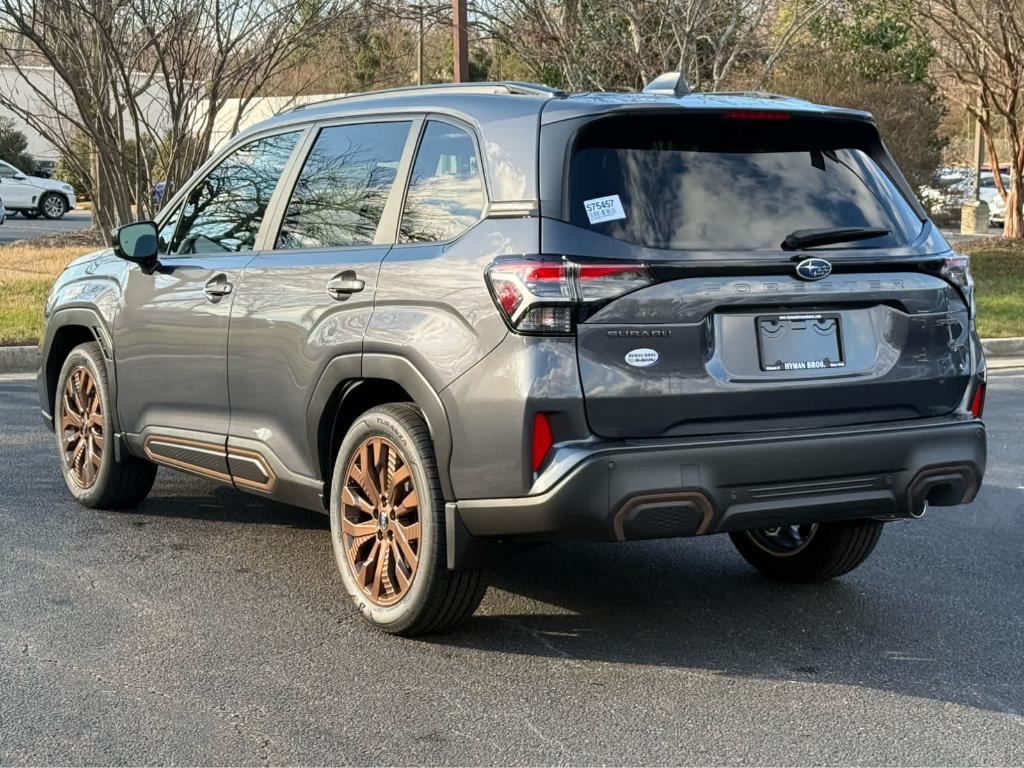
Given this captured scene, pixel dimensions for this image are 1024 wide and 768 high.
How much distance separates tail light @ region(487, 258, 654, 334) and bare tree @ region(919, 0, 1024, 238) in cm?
1911

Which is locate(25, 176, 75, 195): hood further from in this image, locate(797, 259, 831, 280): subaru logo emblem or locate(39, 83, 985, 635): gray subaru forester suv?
locate(797, 259, 831, 280): subaru logo emblem

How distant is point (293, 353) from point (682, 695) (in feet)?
6.28

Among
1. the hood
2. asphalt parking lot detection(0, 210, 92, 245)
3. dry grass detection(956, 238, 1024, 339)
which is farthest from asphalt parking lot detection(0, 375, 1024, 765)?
the hood

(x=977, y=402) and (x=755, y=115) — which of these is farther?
(x=977, y=402)

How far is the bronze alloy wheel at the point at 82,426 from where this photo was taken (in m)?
6.67

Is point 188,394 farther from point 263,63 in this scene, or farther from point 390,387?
point 263,63

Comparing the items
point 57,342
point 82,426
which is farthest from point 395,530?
point 57,342

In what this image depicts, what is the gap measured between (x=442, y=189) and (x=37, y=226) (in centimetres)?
3111

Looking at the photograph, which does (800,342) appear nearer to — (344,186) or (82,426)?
(344,186)

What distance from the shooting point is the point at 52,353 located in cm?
707

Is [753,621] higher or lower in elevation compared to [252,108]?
lower

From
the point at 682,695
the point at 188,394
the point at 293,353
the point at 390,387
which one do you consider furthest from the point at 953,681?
the point at 188,394

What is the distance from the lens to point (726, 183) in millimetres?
4566

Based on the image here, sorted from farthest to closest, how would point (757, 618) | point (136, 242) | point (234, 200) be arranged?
point (136, 242), point (234, 200), point (757, 618)
